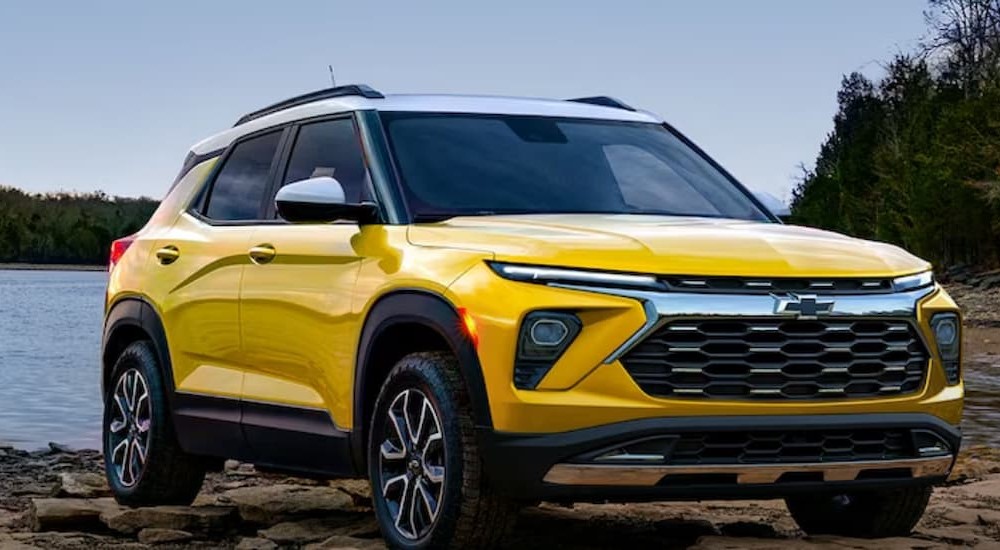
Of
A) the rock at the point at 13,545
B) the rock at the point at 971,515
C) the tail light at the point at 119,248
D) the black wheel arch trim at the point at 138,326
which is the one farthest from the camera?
the tail light at the point at 119,248

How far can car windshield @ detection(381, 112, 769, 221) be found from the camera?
22.1 feet

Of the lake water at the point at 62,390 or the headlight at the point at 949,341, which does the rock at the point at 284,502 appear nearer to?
the headlight at the point at 949,341

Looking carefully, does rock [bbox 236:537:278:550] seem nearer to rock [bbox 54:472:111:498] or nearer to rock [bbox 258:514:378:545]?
rock [bbox 258:514:378:545]

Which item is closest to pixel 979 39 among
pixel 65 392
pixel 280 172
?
pixel 65 392

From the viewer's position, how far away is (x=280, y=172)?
761cm

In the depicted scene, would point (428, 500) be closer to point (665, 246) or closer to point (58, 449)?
point (665, 246)

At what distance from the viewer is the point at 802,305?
5723mm

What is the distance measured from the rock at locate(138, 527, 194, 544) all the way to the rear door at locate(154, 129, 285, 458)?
0.41 meters

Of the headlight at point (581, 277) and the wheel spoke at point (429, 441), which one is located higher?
the headlight at point (581, 277)

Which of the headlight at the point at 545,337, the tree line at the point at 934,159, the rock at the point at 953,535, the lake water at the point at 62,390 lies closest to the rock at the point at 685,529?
the rock at the point at 953,535

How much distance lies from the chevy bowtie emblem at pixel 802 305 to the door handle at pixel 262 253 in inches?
92.9

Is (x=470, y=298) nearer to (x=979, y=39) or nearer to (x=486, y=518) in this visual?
(x=486, y=518)

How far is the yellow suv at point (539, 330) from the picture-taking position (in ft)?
18.4

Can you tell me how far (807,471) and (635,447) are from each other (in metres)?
0.64
